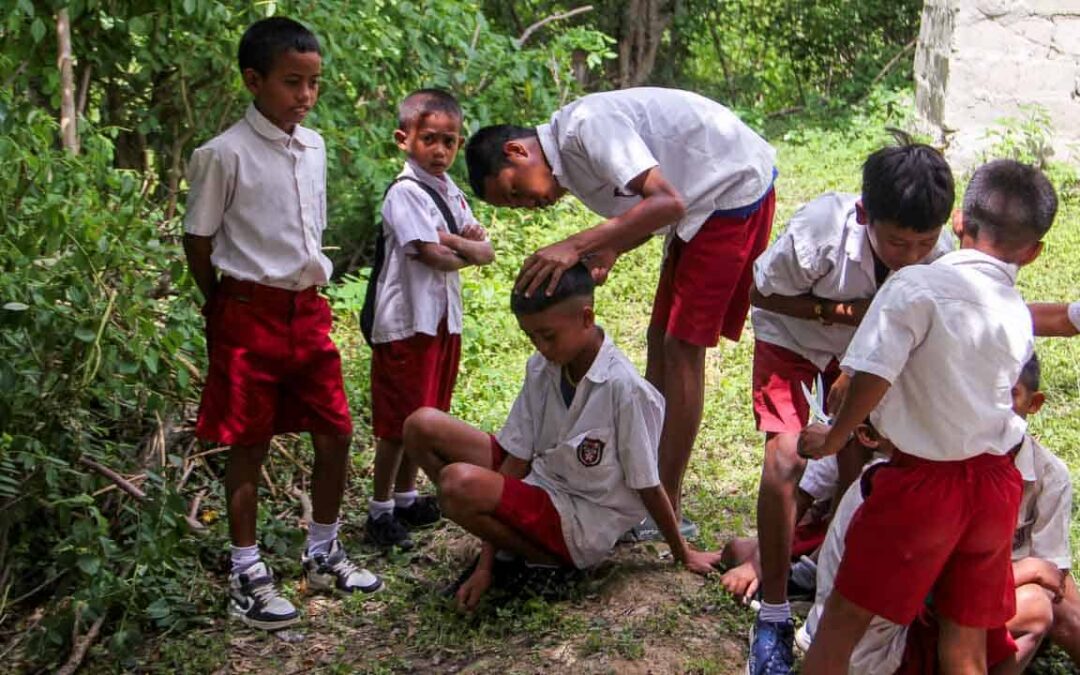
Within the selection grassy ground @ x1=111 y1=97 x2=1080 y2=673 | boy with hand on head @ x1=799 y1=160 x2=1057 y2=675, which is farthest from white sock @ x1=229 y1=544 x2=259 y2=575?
boy with hand on head @ x1=799 y1=160 x2=1057 y2=675

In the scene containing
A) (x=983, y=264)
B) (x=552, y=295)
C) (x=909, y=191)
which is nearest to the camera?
(x=983, y=264)

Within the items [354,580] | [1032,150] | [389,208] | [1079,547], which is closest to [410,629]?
[354,580]

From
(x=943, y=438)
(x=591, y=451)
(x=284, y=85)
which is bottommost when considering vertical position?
(x=591, y=451)

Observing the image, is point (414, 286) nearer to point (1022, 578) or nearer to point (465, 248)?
point (465, 248)

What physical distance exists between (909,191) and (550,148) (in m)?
1.08

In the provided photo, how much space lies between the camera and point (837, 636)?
2.84 metres

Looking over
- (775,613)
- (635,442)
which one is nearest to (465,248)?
(635,442)

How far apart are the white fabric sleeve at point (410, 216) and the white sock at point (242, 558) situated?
42.6 inches

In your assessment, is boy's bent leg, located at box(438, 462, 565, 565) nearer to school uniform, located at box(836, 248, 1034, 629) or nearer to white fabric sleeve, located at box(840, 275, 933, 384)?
school uniform, located at box(836, 248, 1034, 629)

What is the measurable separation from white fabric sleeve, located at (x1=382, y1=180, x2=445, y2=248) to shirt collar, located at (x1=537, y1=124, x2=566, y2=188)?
0.64 meters

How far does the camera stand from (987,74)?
7715 millimetres

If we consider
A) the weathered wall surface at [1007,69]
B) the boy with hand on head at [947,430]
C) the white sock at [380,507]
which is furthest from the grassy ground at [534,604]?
the weathered wall surface at [1007,69]

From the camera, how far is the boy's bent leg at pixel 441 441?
378 cm

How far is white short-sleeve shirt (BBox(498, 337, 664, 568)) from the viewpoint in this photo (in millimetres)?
3549
